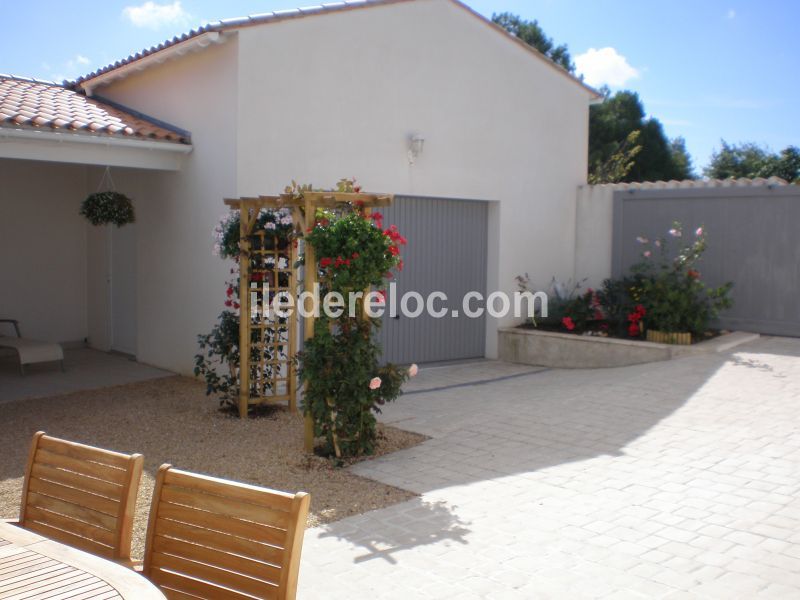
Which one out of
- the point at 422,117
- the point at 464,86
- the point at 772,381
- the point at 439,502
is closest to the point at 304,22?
the point at 422,117

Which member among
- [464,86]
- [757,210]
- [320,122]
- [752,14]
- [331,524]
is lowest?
[331,524]

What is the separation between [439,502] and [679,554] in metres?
1.70

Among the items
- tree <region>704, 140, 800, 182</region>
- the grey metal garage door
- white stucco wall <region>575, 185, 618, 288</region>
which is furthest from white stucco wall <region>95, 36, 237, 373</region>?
tree <region>704, 140, 800, 182</region>

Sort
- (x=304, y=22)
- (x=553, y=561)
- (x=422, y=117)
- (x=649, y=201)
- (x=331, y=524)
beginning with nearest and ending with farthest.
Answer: (x=553, y=561), (x=331, y=524), (x=304, y=22), (x=422, y=117), (x=649, y=201)

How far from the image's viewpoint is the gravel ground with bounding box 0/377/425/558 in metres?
5.72

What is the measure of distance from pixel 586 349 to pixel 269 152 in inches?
220

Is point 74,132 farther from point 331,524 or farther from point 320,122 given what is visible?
point 331,524

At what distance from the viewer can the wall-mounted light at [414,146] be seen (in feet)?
35.2

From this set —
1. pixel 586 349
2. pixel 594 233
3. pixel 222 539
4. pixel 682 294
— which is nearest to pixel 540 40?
pixel 594 233

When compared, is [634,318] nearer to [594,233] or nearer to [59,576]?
[594,233]

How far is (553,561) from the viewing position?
448cm

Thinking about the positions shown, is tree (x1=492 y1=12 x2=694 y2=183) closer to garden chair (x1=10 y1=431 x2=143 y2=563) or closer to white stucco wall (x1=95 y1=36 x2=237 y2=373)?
white stucco wall (x1=95 y1=36 x2=237 y2=373)

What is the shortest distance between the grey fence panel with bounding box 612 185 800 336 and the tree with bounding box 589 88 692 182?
50.3 ft

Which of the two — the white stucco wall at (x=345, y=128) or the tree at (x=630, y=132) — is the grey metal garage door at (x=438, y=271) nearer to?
the white stucco wall at (x=345, y=128)
